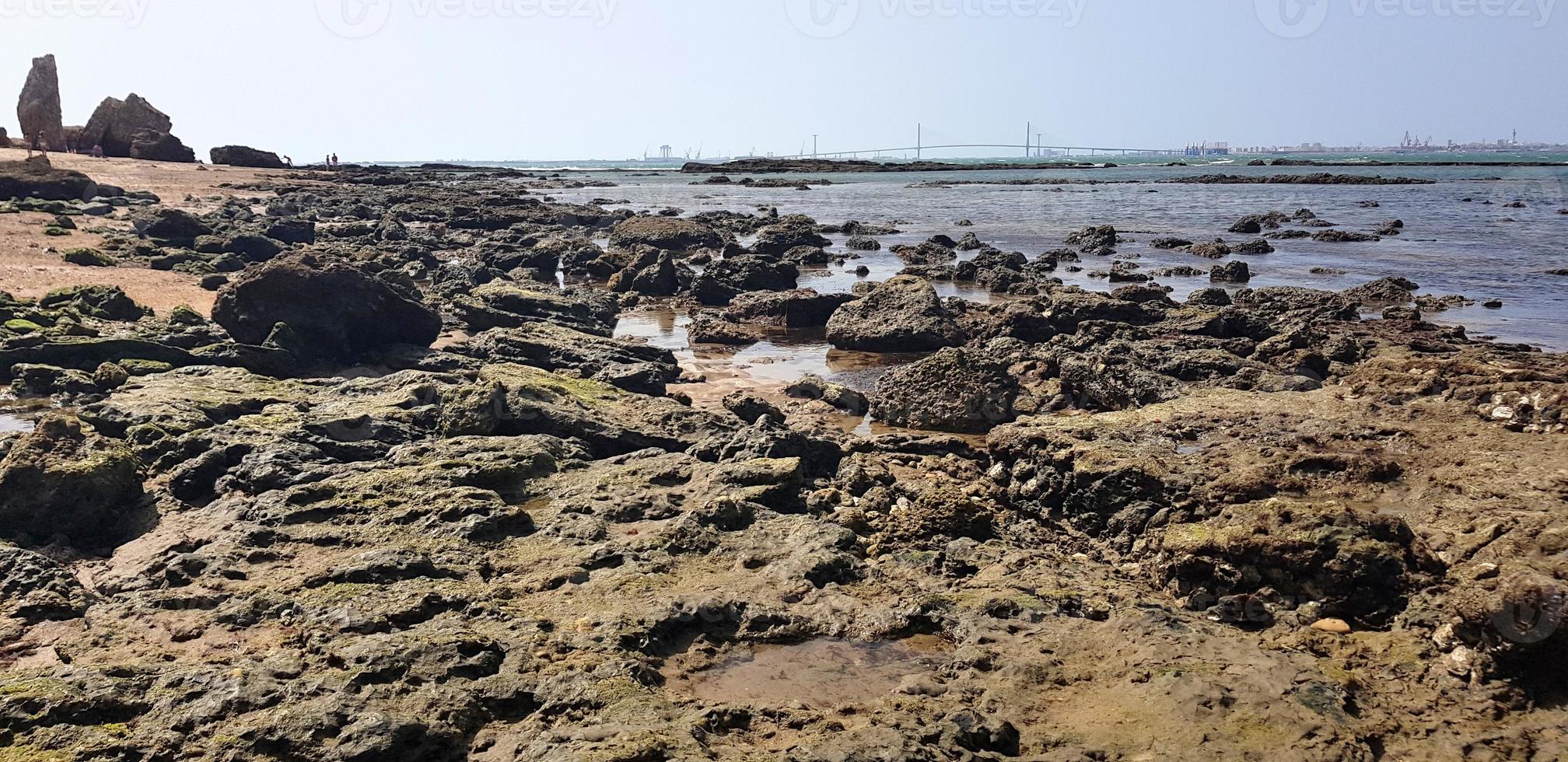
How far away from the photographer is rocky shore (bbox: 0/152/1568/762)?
4277mm

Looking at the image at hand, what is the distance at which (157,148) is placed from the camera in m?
62.9

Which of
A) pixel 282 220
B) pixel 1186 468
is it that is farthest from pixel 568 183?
pixel 1186 468

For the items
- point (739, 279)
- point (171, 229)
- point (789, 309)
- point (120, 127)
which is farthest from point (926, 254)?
point (120, 127)

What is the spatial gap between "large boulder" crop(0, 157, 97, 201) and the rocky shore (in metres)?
22.8

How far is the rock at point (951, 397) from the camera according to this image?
999 cm

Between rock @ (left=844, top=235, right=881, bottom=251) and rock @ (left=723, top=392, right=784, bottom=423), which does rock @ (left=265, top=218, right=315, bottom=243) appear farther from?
rock @ (left=723, top=392, right=784, bottom=423)

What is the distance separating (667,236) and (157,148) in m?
51.4

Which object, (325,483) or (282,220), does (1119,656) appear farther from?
(282,220)

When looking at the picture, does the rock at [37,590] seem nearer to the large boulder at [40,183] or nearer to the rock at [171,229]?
the rock at [171,229]

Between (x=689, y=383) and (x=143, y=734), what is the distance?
8674 mm

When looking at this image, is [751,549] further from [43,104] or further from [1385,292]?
[43,104]

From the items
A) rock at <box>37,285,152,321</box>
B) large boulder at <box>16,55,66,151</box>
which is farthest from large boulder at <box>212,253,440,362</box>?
large boulder at <box>16,55,66,151</box>

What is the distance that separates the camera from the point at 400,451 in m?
7.85
